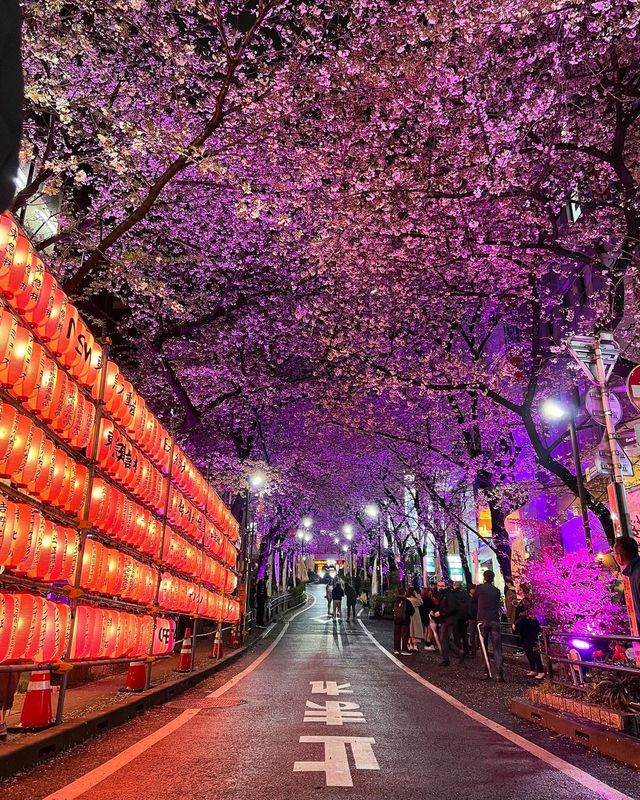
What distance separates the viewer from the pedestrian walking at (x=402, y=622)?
18.4m

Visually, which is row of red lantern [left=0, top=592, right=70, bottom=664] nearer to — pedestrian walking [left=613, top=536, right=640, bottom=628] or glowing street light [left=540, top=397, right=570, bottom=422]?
pedestrian walking [left=613, top=536, right=640, bottom=628]

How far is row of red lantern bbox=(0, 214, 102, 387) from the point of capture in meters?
5.84

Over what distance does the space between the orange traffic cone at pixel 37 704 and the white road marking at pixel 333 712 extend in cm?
328

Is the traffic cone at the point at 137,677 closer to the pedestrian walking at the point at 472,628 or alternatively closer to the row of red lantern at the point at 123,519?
the row of red lantern at the point at 123,519

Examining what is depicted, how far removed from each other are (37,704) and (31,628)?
118 cm

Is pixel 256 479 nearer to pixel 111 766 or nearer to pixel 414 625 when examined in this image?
pixel 414 625

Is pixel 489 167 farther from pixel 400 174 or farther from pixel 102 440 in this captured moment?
pixel 102 440

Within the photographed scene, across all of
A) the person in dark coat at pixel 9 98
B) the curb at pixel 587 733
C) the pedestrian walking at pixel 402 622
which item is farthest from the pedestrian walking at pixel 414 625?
the person in dark coat at pixel 9 98

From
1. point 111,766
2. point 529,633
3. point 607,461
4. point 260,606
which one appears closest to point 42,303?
point 111,766

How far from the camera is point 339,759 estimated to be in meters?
5.85

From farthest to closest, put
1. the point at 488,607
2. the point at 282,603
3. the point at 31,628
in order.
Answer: the point at 282,603 → the point at 488,607 → the point at 31,628

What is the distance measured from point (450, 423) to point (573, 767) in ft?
70.8

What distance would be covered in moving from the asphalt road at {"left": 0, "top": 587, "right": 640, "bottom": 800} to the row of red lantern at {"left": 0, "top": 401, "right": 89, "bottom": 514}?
2697 millimetres

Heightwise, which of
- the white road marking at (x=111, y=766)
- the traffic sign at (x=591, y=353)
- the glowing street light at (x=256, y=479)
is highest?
the glowing street light at (x=256, y=479)
